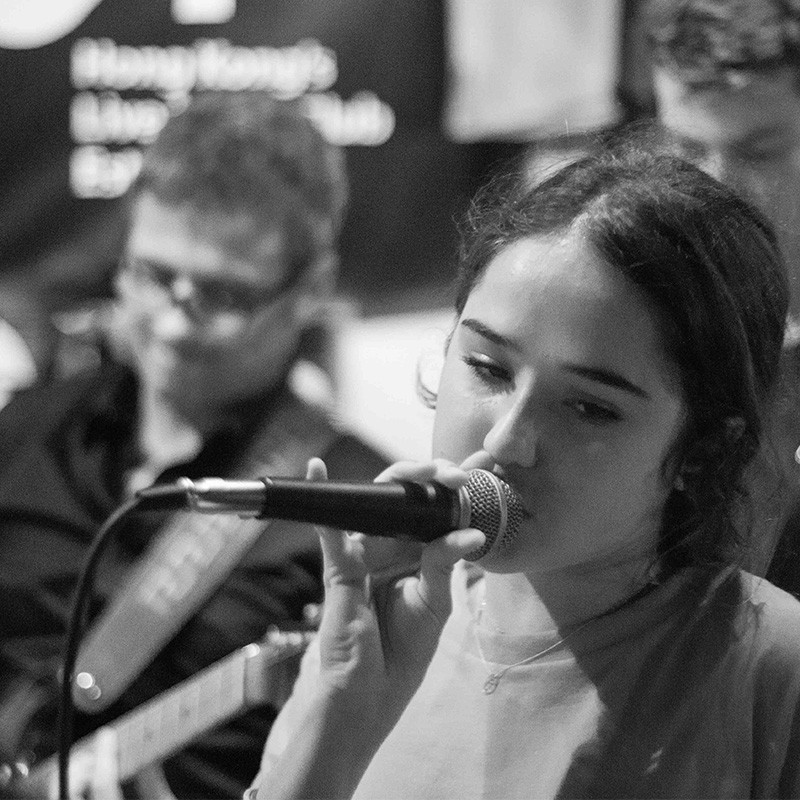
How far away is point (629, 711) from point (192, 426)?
61.6 inches

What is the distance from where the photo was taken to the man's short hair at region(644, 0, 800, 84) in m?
2.16

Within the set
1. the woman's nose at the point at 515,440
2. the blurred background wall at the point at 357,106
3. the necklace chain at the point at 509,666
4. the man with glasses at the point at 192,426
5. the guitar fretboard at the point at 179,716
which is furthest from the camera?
the blurred background wall at the point at 357,106

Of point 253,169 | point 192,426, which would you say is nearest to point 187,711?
point 192,426

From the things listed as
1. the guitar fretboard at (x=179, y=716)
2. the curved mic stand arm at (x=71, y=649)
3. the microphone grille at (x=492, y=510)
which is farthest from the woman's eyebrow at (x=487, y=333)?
the guitar fretboard at (x=179, y=716)

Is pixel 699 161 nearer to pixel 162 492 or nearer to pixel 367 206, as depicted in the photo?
pixel 162 492

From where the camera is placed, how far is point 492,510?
124 cm

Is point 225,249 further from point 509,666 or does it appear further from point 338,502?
point 338,502

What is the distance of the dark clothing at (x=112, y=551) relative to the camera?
2.42 meters

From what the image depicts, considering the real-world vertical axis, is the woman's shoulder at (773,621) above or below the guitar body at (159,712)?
above

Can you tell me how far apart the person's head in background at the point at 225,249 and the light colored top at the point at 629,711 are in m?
1.26

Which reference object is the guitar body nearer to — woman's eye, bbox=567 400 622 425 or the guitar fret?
the guitar fret

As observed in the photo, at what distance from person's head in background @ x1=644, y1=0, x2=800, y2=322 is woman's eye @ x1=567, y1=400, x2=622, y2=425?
2.82ft

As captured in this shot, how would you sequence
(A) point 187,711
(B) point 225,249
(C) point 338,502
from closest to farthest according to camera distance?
(C) point 338,502
(A) point 187,711
(B) point 225,249

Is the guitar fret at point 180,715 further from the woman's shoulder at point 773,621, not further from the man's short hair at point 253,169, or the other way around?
the woman's shoulder at point 773,621
